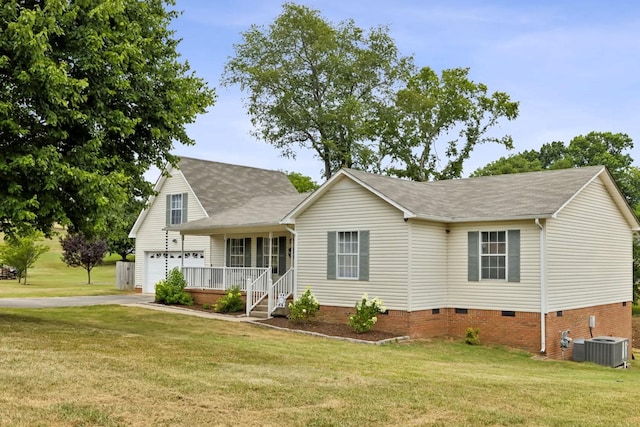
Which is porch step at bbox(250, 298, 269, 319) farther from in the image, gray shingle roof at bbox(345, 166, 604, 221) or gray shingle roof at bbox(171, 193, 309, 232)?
gray shingle roof at bbox(345, 166, 604, 221)

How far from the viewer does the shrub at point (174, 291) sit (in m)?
27.1

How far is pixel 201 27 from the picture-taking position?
17.1 metres

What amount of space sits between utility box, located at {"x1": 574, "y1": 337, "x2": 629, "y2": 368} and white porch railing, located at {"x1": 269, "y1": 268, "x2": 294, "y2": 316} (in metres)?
9.71

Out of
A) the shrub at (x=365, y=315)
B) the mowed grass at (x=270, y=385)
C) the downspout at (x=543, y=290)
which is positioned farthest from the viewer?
the shrub at (x=365, y=315)

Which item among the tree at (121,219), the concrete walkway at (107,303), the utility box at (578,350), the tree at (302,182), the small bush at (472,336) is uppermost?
the tree at (302,182)

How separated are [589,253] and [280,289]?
1044cm

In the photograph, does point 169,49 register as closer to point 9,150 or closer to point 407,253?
point 9,150

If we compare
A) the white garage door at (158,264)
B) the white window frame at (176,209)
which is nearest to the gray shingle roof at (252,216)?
the white window frame at (176,209)

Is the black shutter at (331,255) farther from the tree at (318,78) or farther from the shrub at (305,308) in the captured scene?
the tree at (318,78)

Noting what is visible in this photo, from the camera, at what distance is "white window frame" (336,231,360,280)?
20922mm

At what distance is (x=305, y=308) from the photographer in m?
21.2

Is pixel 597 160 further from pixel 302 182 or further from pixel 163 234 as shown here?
pixel 163 234

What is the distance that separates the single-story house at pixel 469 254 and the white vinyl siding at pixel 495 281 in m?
0.03

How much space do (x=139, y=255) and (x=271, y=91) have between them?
50.9ft
